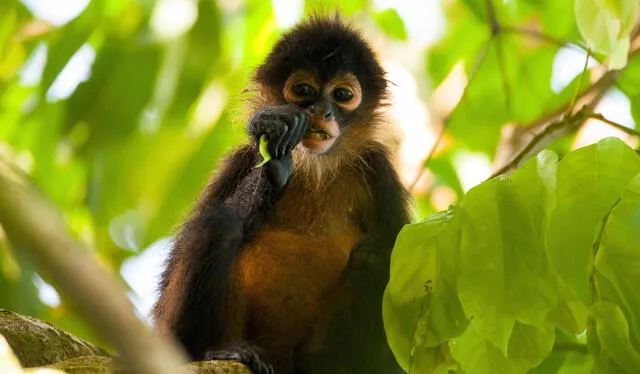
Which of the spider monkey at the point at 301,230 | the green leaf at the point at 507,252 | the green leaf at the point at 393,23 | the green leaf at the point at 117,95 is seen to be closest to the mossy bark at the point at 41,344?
the spider monkey at the point at 301,230

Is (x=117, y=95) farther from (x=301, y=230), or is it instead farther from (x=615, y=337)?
(x=615, y=337)

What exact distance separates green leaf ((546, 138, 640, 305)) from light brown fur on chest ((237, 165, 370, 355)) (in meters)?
2.44

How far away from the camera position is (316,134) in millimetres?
5109

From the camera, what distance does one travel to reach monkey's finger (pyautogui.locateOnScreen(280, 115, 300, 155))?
15.0 feet

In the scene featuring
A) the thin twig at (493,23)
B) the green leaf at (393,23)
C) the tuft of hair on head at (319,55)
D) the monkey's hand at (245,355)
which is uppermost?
the green leaf at (393,23)

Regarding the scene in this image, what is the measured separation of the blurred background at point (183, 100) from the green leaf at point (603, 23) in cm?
95

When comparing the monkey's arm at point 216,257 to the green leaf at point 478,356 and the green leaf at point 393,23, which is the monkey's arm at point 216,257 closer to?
the green leaf at point 393,23

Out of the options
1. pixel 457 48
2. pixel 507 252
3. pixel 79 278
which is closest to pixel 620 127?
pixel 507 252

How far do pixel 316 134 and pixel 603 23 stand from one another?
254 centimetres

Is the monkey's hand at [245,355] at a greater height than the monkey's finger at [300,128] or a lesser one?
lesser

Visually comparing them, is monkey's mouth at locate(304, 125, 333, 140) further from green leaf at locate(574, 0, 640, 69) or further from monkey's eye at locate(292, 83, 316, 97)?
green leaf at locate(574, 0, 640, 69)

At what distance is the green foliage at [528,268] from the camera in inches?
96.5

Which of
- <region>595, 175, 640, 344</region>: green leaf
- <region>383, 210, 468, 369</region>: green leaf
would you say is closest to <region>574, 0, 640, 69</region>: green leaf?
<region>595, 175, 640, 344</region>: green leaf

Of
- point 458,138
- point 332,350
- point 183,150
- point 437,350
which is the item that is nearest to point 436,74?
point 458,138
